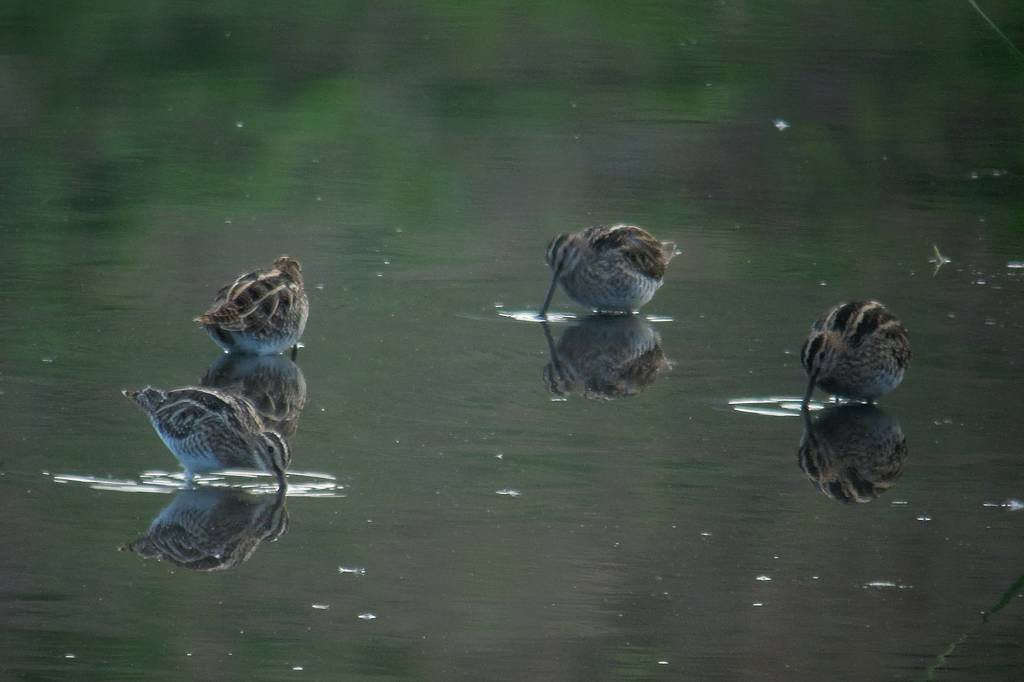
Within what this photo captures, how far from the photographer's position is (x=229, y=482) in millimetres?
9227

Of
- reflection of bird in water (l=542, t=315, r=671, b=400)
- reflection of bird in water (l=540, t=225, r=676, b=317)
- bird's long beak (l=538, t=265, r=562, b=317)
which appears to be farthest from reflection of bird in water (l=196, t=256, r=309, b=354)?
reflection of bird in water (l=540, t=225, r=676, b=317)

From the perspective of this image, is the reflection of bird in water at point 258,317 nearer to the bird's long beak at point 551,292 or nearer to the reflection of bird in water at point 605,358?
the reflection of bird in water at point 605,358

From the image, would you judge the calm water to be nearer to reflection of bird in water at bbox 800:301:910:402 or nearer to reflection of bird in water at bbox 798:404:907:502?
reflection of bird in water at bbox 798:404:907:502

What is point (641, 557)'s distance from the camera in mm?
8453

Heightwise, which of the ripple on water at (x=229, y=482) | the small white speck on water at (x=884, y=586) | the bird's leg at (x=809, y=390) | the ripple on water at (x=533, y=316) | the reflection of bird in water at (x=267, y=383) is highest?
the ripple on water at (x=229, y=482)

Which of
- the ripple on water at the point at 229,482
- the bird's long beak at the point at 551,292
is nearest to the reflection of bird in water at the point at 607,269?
the bird's long beak at the point at 551,292

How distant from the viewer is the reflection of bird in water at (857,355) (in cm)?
1054

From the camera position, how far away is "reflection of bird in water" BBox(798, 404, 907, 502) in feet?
31.0

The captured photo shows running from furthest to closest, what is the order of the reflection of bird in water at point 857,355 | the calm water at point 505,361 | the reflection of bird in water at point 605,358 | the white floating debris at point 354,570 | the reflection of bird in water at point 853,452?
the reflection of bird in water at point 605,358
the reflection of bird in water at point 857,355
the reflection of bird in water at point 853,452
the white floating debris at point 354,570
the calm water at point 505,361

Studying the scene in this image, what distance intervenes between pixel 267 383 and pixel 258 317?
1.67 ft

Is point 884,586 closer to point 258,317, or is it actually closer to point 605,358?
point 605,358

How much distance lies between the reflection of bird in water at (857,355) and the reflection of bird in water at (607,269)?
2.19 m

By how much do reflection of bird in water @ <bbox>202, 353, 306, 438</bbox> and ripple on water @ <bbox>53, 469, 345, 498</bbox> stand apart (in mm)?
694

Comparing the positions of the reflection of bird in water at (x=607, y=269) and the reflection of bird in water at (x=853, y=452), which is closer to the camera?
the reflection of bird in water at (x=853, y=452)
